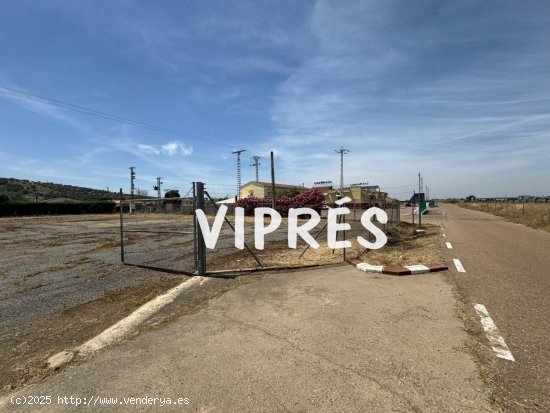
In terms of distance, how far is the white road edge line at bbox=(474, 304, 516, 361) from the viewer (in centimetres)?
390

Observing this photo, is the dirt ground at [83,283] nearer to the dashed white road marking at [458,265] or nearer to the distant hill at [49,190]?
the dashed white road marking at [458,265]

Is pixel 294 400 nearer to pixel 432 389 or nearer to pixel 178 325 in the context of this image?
pixel 432 389

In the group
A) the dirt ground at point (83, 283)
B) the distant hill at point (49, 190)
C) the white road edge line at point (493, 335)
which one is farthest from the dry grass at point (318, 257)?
the distant hill at point (49, 190)

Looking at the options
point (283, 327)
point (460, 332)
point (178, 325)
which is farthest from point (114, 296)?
point (460, 332)

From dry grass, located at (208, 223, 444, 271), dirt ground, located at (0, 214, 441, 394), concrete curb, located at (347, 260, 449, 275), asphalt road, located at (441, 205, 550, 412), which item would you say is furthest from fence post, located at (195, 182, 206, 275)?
asphalt road, located at (441, 205, 550, 412)

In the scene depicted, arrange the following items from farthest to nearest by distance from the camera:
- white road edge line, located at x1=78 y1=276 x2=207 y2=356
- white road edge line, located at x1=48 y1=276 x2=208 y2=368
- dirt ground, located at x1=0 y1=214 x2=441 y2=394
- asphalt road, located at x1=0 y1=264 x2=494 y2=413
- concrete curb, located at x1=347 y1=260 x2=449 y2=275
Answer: concrete curb, located at x1=347 y1=260 x2=449 y2=275 → dirt ground, located at x1=0 y1=214 x2=441 y2=394 → white road edge line, located at x1=78 y1=276 x2=207 y2=356 → white road edge line, located at x1=48 y1=276 x2=208 y2=368 → asphalt road, located at x1=0 y1=264 x2=494 y2=413

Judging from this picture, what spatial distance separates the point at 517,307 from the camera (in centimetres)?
561

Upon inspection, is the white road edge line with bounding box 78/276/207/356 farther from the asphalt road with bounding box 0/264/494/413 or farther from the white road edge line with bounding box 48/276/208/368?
the asphalt road with bounding box 0/264/494/413

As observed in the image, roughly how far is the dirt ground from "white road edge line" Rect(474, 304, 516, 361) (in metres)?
4.41

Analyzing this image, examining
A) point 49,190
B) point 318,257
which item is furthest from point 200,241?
point 49,190

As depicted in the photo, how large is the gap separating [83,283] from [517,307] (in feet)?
28.5

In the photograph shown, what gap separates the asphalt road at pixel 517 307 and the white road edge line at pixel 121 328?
14.4 feet

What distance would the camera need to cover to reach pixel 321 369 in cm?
362

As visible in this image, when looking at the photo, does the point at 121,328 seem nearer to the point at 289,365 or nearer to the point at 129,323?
the point at 129,323
